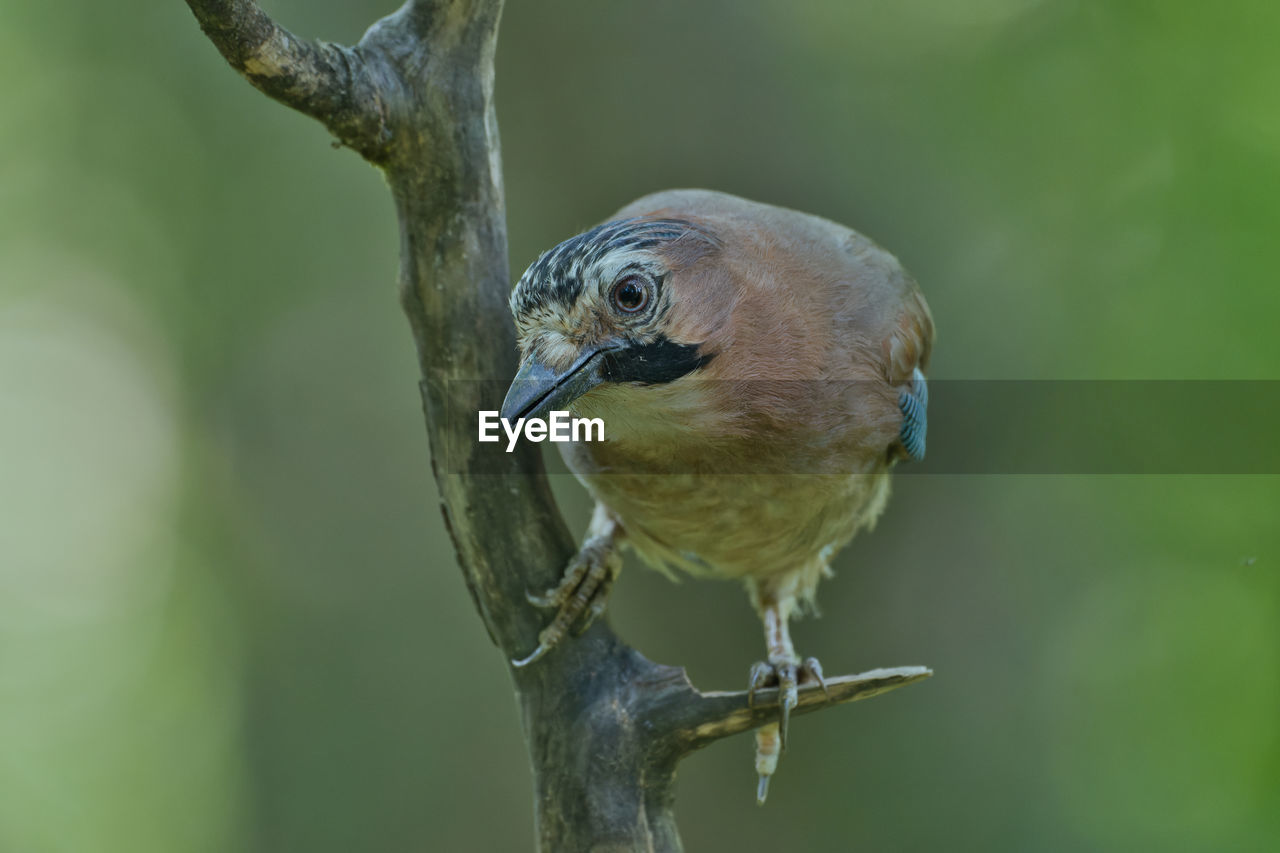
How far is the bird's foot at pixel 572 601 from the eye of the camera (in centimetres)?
296

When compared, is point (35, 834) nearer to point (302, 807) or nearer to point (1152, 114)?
point (302, 807)

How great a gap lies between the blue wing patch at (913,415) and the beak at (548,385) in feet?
3.51

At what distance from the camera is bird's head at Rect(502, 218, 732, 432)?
2537mm

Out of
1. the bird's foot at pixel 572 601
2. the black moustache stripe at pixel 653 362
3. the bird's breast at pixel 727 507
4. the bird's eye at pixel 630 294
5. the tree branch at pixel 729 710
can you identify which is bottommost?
the tree branch at pixel 729 710

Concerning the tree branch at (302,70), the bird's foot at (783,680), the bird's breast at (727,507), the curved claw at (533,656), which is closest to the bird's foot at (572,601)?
the curved claw at (533,656)

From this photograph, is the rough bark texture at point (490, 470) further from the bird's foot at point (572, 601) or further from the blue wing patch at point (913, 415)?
the blue wing patch at point (913, 415)

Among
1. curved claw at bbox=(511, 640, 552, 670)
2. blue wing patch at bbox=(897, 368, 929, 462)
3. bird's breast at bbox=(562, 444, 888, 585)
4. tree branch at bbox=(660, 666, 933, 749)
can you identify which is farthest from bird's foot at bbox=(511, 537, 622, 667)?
blue wing patch at bbox=(897, 368, 929, 462)

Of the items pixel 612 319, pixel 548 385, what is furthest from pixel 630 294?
pixel 548 385

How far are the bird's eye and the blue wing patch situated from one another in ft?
3.27

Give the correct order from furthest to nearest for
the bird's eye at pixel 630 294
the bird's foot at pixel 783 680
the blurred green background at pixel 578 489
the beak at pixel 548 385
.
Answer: the blurred green background at pixel 578 489, the bird's foot at pixel 783 680, the bird's eye at pixel 630 294, the beak at pixel 548 385

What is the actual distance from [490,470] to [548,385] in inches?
20.5

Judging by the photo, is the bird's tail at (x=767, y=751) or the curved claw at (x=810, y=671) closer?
the curved claw at (x=810, y=671)

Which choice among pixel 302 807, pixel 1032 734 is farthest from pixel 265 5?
pixel 1032 734

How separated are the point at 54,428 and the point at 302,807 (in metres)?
2.51
